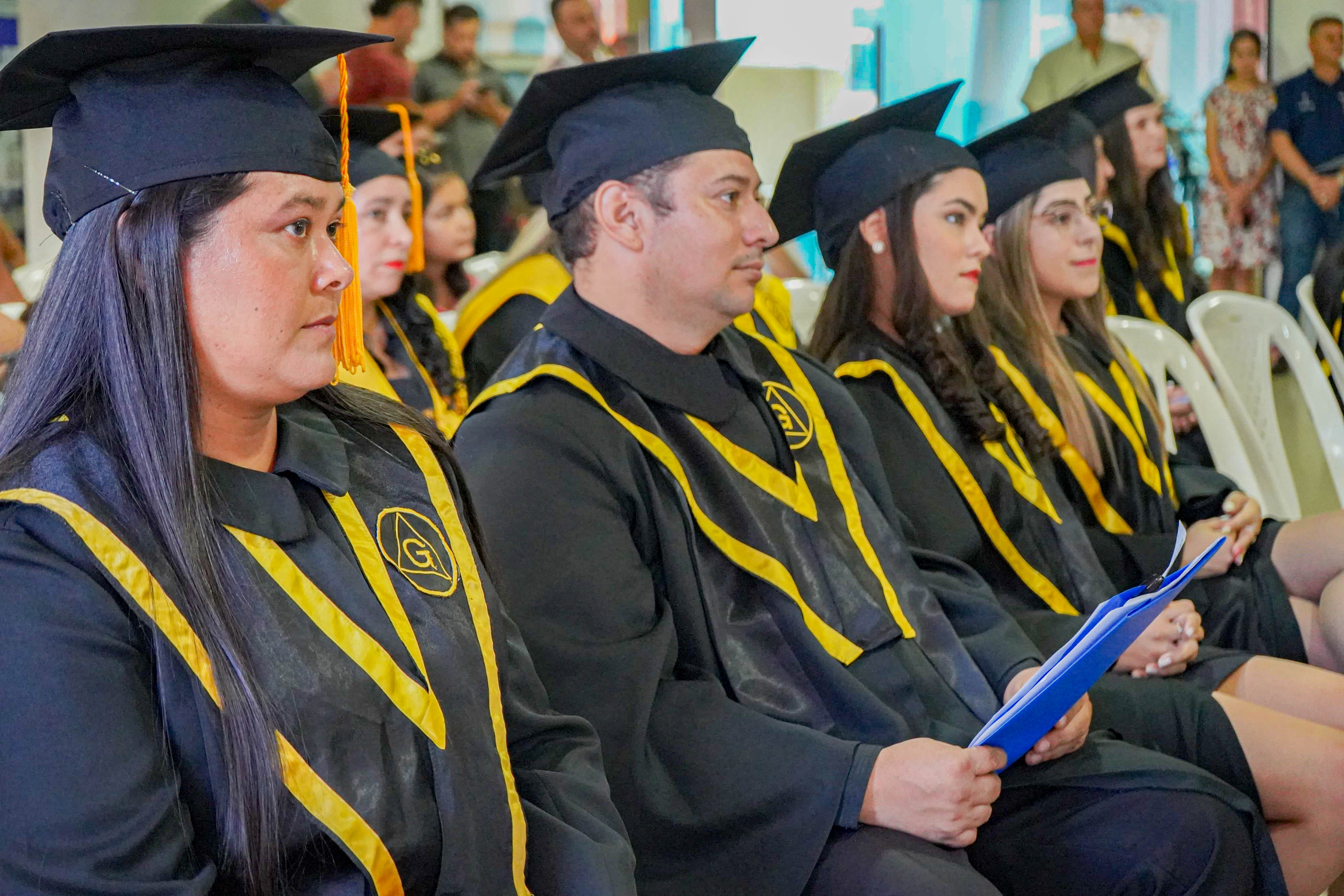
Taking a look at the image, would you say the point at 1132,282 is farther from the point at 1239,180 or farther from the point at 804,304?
the point at 1239,180

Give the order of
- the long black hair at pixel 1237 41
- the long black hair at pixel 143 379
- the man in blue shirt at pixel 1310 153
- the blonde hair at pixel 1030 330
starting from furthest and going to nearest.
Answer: the long black hair at pixel 1237 41
the man in blue shirt at pixel 1310 153
the blonde hair at pixel 1030 330
the long black hair at pixel 143 379

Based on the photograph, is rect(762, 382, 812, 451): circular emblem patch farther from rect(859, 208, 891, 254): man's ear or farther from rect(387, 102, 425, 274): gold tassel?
rect(387, 102, 425, 274): gold tassel

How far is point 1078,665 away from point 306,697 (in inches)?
36.1

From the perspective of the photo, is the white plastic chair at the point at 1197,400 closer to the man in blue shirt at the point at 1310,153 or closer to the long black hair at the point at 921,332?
the long black hair at the point at 921,332

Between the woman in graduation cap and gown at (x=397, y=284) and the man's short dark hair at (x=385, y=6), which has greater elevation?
the man's short dark hair at (x=385, y=6)

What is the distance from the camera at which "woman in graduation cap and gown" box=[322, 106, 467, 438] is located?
372cm

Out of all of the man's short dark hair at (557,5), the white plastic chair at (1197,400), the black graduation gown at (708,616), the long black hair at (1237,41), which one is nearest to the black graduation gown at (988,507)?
the black graduation gown at (708,616)

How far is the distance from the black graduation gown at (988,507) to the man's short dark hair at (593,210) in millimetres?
580

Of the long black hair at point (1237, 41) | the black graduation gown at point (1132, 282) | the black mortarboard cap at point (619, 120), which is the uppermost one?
the long black hair at point (1237, 41)

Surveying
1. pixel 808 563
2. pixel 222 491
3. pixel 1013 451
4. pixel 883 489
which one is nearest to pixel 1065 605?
pixel 1013 451

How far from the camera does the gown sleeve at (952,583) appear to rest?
7.22ft

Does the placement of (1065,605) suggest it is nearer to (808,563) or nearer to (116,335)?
(808,563)

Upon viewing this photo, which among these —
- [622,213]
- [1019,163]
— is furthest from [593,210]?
[1019,163]

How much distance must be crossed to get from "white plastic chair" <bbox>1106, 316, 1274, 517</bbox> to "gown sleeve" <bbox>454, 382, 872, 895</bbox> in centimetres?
192
